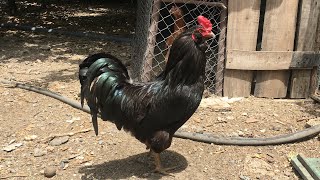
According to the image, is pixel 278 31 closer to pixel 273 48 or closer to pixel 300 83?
pixel 273 48

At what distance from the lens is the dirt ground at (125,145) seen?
3461 millimetres

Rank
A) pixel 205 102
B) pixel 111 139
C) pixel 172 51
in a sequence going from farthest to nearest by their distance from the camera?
1. pixel 205 102
2. pixel 111 139
3. pixel 172 51

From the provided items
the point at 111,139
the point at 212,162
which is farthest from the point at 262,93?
the point at 111,139

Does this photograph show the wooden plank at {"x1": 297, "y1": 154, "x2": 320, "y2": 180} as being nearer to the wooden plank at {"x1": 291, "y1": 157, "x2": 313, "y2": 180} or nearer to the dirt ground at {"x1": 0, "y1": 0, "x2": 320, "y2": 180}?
the wooden plank at {"x1": 291, "y1": 157, "x2": 313, "y2": 180}

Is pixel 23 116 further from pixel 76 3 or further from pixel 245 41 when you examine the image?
pixel 76 3

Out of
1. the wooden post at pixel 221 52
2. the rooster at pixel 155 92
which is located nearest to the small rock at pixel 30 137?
the rooster at pixel 155 92

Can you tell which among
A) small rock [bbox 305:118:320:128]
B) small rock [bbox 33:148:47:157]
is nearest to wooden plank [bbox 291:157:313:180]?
small rock [bbox 305:118:320:128]

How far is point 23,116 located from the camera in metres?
4.47

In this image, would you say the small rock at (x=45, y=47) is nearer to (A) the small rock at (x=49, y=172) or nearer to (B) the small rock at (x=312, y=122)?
(A) the small rock at (x=49, y=172)

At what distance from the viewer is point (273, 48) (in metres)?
4.71

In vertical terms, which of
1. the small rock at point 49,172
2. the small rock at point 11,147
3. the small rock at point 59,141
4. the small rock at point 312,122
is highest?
the small rock at point 312,122

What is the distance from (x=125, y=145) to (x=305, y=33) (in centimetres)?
267

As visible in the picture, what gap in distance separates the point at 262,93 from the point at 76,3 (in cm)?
1164

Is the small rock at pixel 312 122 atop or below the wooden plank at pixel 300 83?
below
